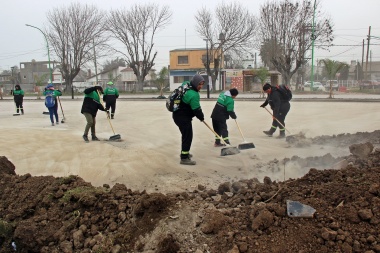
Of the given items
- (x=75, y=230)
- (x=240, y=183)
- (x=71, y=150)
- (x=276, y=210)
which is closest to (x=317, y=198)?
(x=276, y=210)

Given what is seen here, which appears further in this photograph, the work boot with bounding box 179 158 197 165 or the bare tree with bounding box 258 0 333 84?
the bare tree with bounding box 258 0 333 84

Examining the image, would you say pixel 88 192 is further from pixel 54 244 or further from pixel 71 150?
pixel 71 150

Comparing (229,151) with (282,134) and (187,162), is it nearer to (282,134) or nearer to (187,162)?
(187,162)

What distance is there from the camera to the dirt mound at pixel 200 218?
118 inches

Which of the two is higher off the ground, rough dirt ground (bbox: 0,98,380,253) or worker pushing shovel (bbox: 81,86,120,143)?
worker pushing shovel (bbox: 81,86,120,143)

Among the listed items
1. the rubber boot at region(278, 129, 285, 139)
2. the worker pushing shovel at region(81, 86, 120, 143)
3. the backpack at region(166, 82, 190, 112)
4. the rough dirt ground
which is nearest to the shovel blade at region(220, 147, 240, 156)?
the backpack at region(166, 82, 190, 112)

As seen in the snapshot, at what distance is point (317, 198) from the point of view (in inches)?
135

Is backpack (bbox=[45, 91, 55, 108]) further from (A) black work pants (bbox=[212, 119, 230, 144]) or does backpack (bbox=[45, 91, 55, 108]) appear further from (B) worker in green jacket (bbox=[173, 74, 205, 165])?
(B) worker in green jacket (bbox=[173, 74, 205, 165])

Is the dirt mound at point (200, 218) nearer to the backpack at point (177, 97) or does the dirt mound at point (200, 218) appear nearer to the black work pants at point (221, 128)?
the backpack at point (177, 97)

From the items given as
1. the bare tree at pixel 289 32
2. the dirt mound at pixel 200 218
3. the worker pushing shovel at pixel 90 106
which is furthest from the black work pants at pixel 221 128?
the bare tree at pixel 289 32

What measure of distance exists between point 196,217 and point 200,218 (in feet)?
0.14

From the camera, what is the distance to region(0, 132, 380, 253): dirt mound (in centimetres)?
300

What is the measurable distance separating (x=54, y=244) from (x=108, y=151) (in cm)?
382

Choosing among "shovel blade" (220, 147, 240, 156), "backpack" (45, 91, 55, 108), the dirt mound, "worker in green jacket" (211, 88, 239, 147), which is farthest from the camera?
"backpack" (45, 91, 55, 108)
